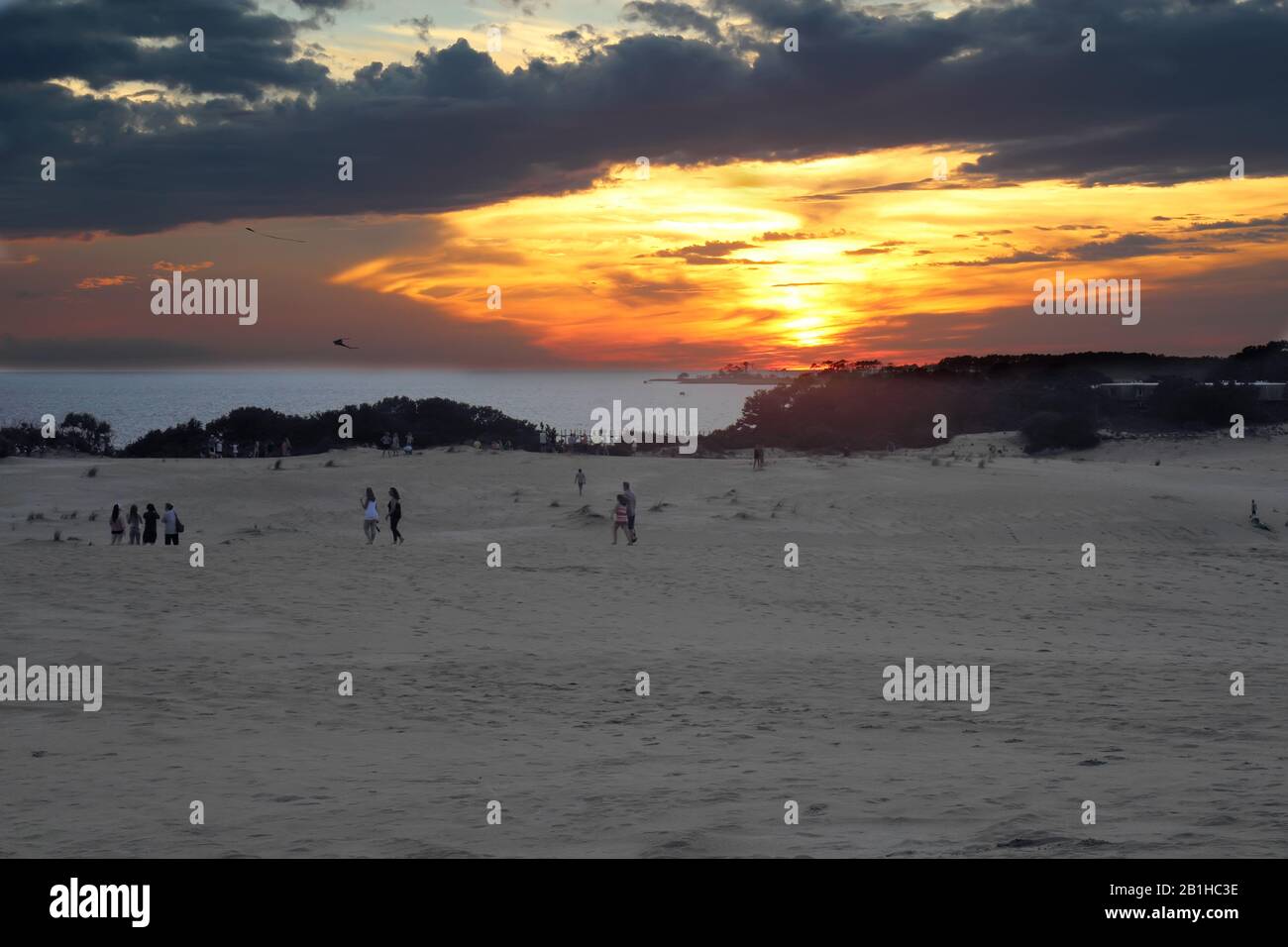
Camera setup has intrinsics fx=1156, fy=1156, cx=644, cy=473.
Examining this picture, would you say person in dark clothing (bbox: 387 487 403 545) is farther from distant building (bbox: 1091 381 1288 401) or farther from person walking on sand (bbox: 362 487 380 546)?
distant building (bbox: 1091 381 1288 401)

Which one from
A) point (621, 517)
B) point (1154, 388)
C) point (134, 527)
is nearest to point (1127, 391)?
point (1154, 388)

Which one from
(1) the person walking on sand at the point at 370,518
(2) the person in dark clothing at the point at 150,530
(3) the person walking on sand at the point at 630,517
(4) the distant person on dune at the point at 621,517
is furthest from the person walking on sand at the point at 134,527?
(3) the person walking on sand at the point at 630,517

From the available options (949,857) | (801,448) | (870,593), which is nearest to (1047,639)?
(870,593)

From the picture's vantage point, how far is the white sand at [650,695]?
7379 millimetres

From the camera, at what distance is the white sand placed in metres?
7.38

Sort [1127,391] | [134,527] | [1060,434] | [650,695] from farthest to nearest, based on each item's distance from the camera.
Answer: [1127,391]
[1060,434]
[134,527]
[650,695]

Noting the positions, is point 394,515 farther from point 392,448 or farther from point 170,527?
point 392,448

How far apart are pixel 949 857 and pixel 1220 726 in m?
5.40

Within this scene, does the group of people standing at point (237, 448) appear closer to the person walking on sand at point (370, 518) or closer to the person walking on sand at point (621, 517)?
the person walking on sand at point (370, 518)

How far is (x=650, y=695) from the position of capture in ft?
40.0

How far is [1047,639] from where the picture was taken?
1589 cm
